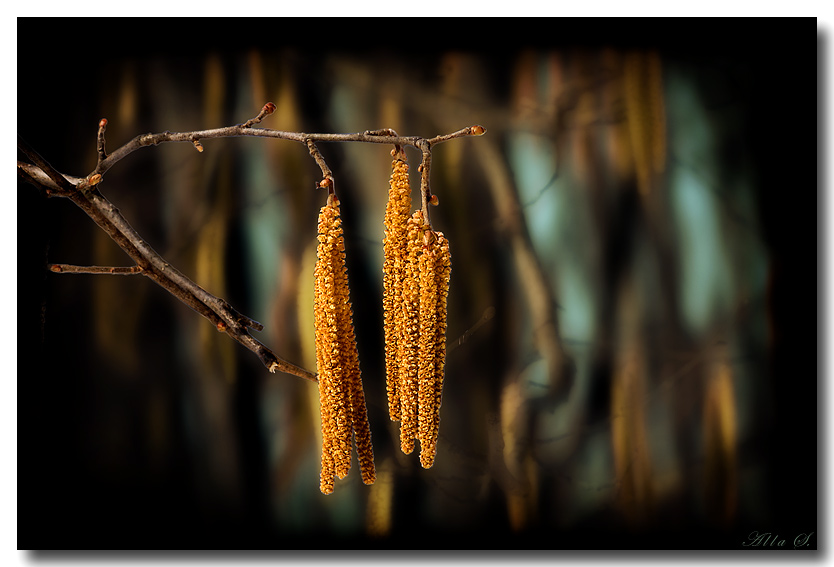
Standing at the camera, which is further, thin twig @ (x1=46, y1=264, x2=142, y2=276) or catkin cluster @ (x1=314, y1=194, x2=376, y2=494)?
thin twig @ (x1=46, y1=264, x2=142, y2=276)

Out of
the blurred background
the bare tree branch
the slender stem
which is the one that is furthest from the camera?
the blurred background

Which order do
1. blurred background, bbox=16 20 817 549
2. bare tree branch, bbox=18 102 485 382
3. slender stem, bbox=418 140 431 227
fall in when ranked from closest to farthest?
slender stem, bbox=418 140 431 227 → bare tree branch, bbox=18 102 485 382 → blurred background, bbox=16 20 817 549

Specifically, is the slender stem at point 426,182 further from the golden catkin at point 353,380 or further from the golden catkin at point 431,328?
the golden catkin at point 353,380

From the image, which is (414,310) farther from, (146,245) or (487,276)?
(146,245)

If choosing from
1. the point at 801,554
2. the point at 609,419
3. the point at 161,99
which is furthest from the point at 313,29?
the point at 801,554

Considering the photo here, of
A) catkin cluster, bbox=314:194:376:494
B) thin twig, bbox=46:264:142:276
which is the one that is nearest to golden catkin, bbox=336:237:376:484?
catkin cluster, bbox=314:194:376:494

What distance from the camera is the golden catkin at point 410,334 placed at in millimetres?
1044

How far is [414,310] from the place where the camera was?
1067 mm

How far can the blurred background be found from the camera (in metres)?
1.37

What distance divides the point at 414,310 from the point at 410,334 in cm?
4

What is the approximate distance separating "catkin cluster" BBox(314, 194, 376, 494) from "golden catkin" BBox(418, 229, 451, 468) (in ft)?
0.36

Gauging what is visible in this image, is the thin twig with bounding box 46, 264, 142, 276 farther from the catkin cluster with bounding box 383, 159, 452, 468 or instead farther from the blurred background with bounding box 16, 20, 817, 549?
the catkin cluster with bounding box 383, 159, 452, 468

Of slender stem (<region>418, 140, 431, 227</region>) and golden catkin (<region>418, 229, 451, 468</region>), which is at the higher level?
slender stem (<region>418, 140, 431, 227</region>)

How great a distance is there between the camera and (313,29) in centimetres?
139
